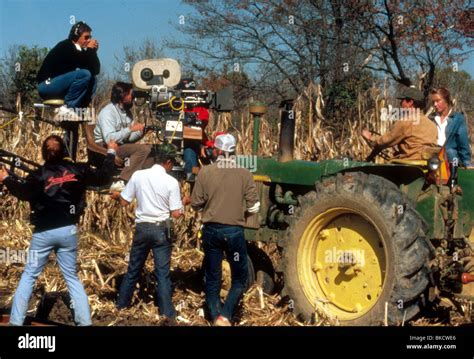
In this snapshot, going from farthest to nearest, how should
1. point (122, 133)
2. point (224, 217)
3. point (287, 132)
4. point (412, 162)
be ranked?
point (122, 133) < point (287, 132) < point (224, 217) < point (412, 162)

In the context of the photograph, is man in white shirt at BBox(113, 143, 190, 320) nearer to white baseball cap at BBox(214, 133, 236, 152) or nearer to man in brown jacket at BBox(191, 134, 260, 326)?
man in brown jacket at BBox(191, 134, 260, 326)

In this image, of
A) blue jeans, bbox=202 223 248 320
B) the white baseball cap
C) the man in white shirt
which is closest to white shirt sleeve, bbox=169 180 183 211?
the man in white shirt

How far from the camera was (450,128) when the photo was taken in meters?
A: 9.73

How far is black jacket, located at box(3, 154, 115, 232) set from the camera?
290 inches

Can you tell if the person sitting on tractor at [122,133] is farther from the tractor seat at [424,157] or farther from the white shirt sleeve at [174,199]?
the tractor seat at [424,157]

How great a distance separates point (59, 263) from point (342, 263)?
2541 mm

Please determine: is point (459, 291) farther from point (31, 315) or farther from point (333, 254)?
point (31, 315)

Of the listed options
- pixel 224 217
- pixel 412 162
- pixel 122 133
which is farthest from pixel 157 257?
pixel 412 162

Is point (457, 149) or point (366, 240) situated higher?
point (457, 149)

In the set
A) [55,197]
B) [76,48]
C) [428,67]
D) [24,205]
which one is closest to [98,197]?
[24,205]

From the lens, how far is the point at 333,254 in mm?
7895

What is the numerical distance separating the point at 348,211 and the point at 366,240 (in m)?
0.30

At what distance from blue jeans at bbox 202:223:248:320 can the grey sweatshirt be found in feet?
5.33
